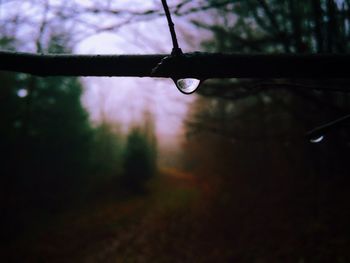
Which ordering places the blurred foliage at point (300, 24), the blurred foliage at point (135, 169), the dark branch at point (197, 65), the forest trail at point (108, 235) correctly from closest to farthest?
the dark branch at point (197, 65) → the blurred foliage at point (300, 24) → the forest trail at point (108, 235) → the blurred foliage at point (135, 169)

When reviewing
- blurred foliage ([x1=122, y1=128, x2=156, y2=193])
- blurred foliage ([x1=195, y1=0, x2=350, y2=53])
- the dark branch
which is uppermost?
blurred foliage ([x1=122, y1=128, x2=156, y2=193])

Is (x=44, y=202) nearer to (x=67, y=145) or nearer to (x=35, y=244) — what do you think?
(x=67, y=145)

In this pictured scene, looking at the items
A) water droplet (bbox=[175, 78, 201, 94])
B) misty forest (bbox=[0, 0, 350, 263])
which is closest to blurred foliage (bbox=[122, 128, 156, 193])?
misty forest (bbox=[0, 0, 350, 263])

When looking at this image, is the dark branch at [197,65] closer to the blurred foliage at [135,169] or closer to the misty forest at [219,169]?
the misty forest at [219,169]

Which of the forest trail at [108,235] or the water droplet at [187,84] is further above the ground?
the forest trail at [108,235]

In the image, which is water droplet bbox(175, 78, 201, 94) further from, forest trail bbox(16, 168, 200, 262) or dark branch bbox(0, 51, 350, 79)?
forest trail bbox(16, 168, 200, 262)

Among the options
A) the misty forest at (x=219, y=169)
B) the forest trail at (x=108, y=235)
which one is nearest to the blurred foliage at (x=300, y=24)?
the misty forest at (x=219, y=169)

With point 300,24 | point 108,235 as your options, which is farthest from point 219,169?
point 300,24
